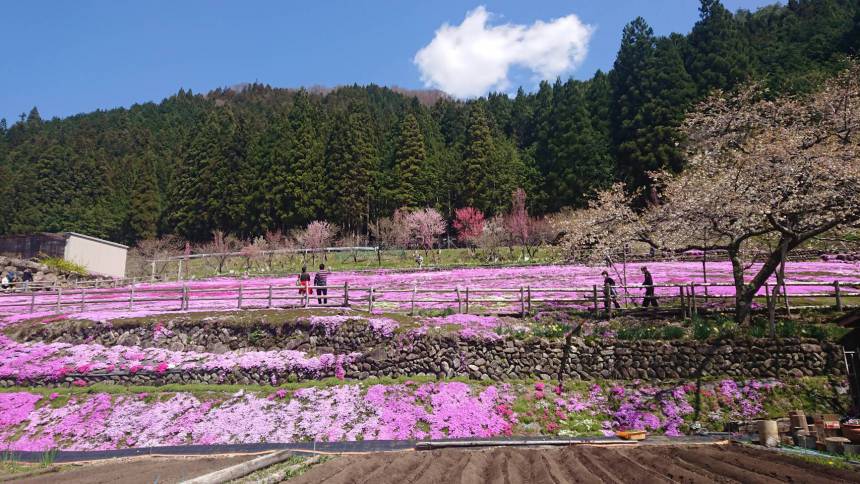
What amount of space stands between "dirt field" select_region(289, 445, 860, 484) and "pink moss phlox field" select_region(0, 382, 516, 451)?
2447 millimetres

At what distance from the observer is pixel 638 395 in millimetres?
14500

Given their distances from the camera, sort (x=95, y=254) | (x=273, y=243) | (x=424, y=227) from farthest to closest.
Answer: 1. (x=273, y=243)
2. (x=424, y=227)
3. (x=95, y=254)

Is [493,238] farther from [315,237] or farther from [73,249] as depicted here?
[73,249]

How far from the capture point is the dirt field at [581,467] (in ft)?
28.6

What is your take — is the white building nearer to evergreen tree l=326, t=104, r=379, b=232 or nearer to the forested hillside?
the forested hillside

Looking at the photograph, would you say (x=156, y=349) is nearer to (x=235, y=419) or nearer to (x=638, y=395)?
(x=235, y=419)

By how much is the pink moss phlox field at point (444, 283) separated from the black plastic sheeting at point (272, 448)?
683cm

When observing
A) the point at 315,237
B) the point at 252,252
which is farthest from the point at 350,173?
the point at 252,252

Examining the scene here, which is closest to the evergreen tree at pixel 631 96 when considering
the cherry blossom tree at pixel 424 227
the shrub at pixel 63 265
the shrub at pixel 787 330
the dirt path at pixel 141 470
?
the cherry blossom tree at pixel 424 227

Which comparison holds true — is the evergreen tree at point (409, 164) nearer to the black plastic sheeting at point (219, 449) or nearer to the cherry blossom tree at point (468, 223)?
the cherry blossom tree at point (468, 223)

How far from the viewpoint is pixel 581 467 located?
31.6 feet

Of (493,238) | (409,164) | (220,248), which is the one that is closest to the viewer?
(493,238)

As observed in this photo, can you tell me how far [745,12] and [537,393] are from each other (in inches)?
3595

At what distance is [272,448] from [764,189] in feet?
55.4
